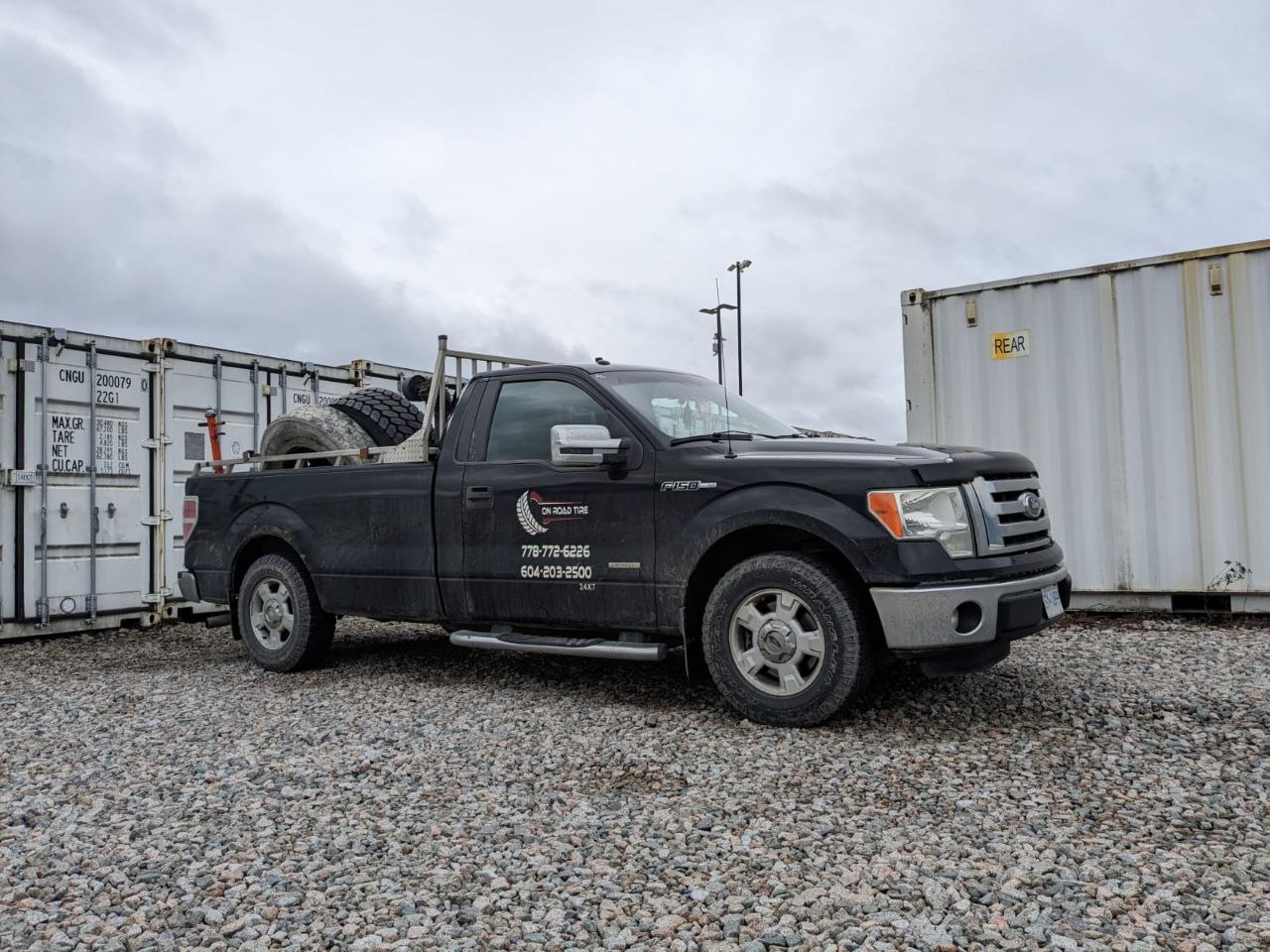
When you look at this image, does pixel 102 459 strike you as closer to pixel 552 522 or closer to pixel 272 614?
pixel 272 614

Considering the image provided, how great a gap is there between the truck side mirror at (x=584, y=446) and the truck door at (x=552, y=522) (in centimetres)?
12

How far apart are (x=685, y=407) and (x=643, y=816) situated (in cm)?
262

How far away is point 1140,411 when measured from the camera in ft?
25.8

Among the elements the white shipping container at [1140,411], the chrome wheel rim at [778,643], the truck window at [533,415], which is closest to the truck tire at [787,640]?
the chrome wheel rim at [778,643]

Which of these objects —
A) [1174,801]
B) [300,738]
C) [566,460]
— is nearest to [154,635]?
[300,738]

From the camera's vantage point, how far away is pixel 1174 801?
362 centimetres

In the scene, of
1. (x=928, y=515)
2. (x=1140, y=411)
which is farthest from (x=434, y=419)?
(x=1140, y=411)

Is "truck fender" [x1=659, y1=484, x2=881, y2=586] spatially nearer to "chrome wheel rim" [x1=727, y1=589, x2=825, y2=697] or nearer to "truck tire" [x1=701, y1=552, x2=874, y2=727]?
"truck tire" [x1=701, y1=552, x2=874, y2=727]

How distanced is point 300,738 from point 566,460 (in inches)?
73.9

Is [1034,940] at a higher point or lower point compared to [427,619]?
lower

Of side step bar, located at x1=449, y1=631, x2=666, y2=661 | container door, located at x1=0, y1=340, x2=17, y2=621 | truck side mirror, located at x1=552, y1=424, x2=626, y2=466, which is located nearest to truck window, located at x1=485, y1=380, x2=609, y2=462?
truck side mirror, located at x1=552, y1=424, x2=626, y2=466

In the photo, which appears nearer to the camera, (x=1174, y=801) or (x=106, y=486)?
(x=1174, y=801)

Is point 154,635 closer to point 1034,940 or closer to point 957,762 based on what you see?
point 957,762

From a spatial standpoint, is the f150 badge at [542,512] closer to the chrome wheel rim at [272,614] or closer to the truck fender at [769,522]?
the truck fender at [769,522]
